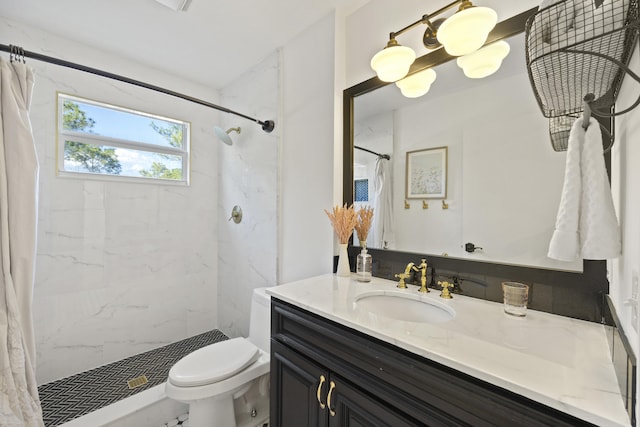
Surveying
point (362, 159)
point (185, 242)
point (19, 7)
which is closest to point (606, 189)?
point (362, 159)

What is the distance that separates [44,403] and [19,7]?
2461 mm

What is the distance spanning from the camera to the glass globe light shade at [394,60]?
1282 mm

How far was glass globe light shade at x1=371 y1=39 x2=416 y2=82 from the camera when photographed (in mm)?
1282

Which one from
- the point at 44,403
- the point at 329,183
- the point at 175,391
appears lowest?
the point at 44,403

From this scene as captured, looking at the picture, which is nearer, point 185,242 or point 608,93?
point 608,93

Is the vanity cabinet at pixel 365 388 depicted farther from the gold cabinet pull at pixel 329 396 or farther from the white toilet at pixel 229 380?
the white toilet at pixel 229 380

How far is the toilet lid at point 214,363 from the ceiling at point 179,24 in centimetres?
209

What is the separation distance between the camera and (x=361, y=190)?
63.5 inches

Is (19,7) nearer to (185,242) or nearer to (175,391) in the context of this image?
(185,242)

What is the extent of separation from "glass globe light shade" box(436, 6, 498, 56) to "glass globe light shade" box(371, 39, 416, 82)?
0.19m

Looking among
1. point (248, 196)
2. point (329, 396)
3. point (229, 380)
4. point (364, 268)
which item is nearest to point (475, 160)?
point (364, 268)

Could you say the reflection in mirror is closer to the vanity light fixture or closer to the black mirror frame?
the black mirror frame

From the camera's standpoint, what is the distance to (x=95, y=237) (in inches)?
82.7

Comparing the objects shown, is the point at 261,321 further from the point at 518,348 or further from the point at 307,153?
the point at 518,348
